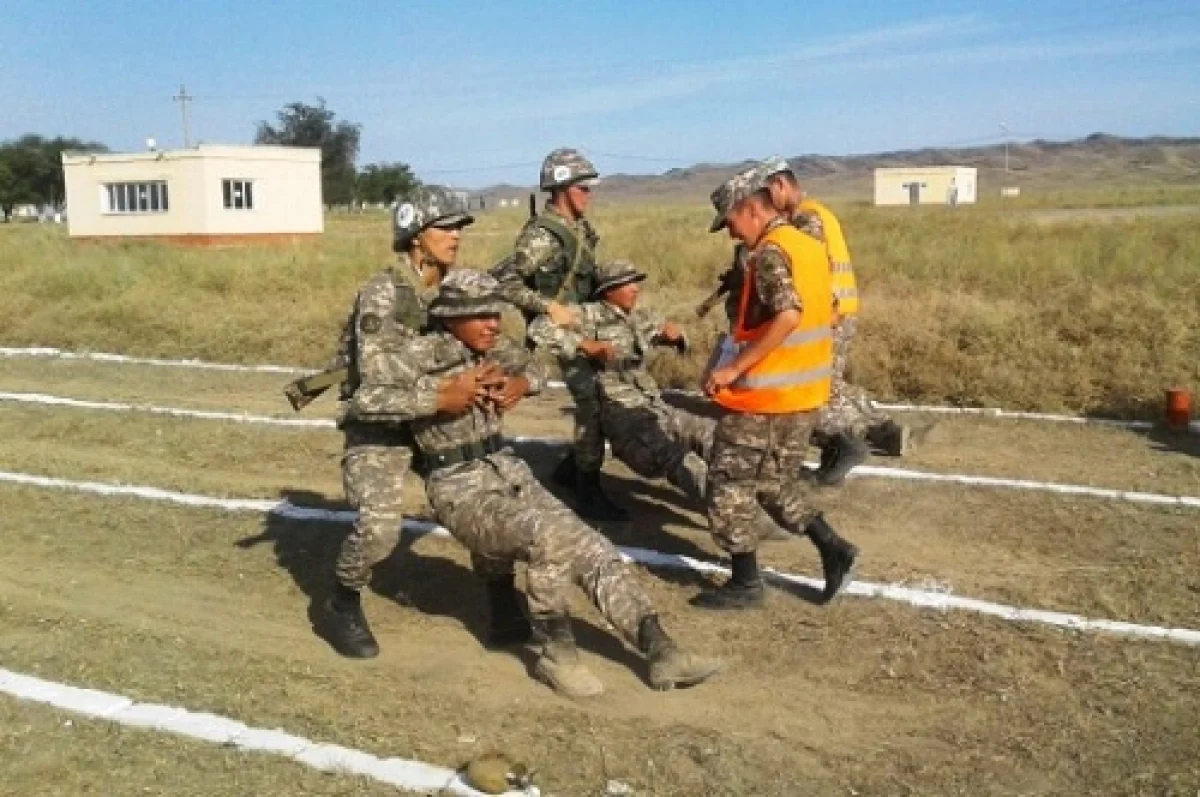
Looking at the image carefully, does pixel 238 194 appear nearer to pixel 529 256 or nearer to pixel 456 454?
pixel 529 256

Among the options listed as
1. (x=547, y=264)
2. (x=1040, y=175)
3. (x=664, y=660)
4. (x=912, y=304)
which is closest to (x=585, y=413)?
(x=547, y=264)

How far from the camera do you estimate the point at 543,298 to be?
22.6 feet

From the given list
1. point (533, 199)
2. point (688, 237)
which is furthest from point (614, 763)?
point (688, 237)

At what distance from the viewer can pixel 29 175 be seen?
73.0 meters

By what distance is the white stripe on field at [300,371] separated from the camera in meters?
9.38

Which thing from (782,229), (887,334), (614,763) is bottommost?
(614,763)

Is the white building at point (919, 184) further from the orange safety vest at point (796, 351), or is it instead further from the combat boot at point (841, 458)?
the orange safety vest at point (796, 351)

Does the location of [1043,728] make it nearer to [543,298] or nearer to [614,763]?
[614,763]

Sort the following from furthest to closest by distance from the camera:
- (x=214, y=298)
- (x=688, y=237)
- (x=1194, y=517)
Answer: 1. (x=688, y=237)
2. (x=214, y=298)
3. (x=1194, y=517)

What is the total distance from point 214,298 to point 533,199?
11654mm

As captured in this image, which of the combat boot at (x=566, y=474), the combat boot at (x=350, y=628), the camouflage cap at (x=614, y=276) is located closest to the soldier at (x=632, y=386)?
the camouflage cap at (x=614, y=276)

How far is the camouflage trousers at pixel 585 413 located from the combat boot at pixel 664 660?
239 centimetres

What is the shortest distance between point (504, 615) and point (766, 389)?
5.18 feet

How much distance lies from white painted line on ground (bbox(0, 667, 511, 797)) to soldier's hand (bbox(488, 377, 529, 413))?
149cm
